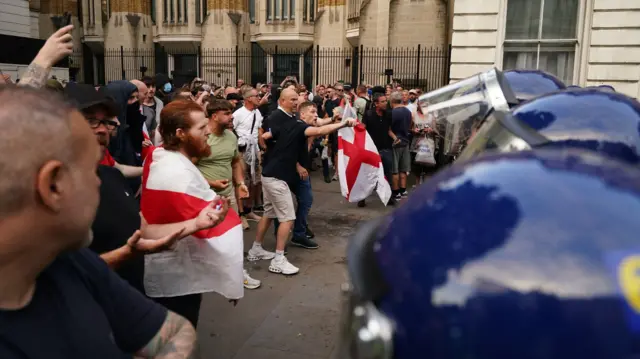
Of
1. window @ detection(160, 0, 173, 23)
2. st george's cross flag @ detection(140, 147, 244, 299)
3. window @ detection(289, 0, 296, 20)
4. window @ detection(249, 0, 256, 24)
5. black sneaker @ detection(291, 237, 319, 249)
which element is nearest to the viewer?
st george's cross flag @ detection(140, 147, 244, 299)

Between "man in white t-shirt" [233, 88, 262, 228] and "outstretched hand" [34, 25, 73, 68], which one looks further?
"man in white t-shirt" [233, 88, 262, 228]

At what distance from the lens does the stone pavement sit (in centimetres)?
441

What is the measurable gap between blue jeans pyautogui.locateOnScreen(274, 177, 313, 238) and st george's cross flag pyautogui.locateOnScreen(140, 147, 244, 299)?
3.51 m

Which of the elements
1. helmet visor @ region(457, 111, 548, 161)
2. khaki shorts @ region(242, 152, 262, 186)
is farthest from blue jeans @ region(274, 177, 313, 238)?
helmet visor @ region(457, 111, 548, 161)

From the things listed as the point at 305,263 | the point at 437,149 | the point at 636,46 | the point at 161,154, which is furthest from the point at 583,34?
the point at 161,154

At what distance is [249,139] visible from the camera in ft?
25.8

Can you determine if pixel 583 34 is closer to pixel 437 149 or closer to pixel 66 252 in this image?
pixel 437 149

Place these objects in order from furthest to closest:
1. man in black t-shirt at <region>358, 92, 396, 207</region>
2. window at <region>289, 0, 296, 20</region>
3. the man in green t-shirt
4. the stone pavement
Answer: window at <region>289, 0, 296, 20</region>, man in black t-shirt at <region>358, 92, 396, 207</region>, the man in green t-shirt, the stone pavement

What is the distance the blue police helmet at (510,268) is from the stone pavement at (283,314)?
337 centimetres

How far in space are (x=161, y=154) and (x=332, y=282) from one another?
3164 mm

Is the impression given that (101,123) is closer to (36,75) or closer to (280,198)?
(36,75)

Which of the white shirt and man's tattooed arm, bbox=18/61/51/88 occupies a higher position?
man's tattooed arm, bbox=18/61/51/88

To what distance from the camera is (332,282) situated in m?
5.90

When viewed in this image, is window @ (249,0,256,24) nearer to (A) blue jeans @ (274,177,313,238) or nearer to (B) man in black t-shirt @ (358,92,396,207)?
(B) man in black t-shirt @ (358,92,396,207)
